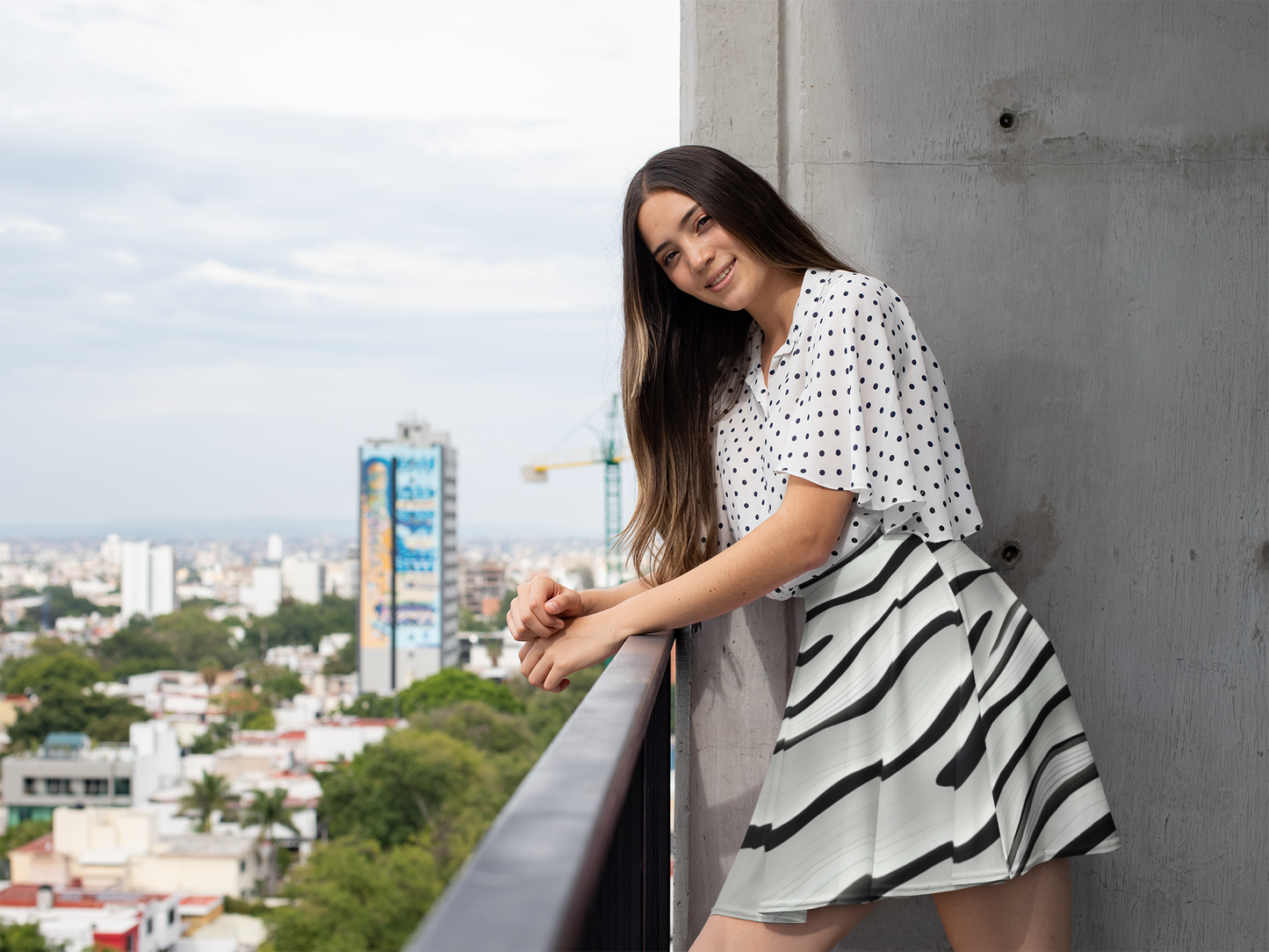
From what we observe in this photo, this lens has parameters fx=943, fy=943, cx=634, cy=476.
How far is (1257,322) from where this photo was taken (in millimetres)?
1622

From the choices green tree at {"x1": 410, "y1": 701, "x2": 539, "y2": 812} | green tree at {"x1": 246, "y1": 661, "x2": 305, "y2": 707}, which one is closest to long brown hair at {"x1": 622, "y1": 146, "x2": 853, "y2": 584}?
green tree at {"x1": 410, "y1": 701, "x2": 539, "y2": 812}

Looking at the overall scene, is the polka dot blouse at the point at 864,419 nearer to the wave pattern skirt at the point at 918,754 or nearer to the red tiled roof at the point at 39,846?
the wave pattern skirt at the point at 918,754

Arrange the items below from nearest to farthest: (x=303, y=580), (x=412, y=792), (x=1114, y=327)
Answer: (x=1114, y=327) → (x=412, y=792) → (x=303, y=580)

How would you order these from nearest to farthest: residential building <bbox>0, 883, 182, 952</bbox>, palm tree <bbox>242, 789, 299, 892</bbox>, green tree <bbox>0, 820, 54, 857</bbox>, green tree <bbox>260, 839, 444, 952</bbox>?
residential building <bbox>0, 883, 182, 952</bbox> < green tree <bbox>260, 839, 444, 952</bbox> < palm tree <bbox>242, 789, 299, 892</bbox> < green tree <bbox>0, 820, 54, 857</bbox>

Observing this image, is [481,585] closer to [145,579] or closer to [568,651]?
[145,579]

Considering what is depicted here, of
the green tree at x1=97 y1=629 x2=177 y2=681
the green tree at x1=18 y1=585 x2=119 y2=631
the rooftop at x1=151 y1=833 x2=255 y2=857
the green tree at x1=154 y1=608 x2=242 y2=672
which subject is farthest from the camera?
the green tree at x1=18 y1=585 x2=119 y2=631

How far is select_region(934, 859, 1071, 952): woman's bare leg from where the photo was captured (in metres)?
1.16

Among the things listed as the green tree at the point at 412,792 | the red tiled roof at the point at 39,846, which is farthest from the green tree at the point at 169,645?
the green tree at the point at 412,792

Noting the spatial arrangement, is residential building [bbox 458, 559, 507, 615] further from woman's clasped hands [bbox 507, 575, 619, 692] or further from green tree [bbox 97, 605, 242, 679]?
woman's clasped hands [bbox 507, 575, 619, 692]

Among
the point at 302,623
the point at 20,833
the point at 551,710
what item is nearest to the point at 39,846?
the point at 20,833

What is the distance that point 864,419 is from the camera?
1144mm

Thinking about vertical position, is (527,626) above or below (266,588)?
above

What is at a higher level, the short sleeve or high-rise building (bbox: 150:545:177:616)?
the short sleeve

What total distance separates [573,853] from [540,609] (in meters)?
0.90
